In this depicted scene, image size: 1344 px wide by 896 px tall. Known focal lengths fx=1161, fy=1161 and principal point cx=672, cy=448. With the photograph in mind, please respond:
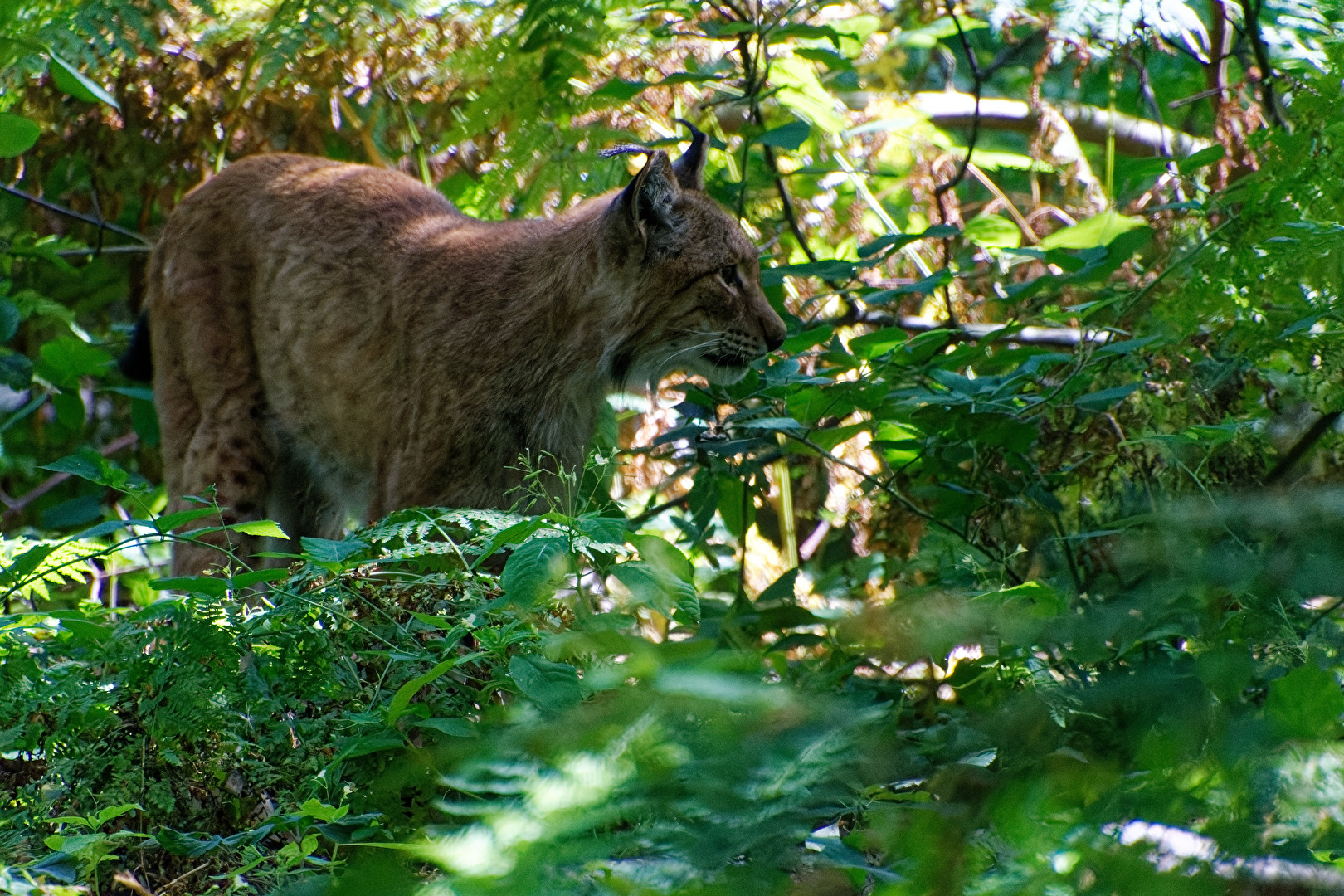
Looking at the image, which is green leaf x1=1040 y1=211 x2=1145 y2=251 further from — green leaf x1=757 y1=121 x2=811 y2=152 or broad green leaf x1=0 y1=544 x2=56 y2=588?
broad green leaf x1=0 y1=544 x2=56 y2=588

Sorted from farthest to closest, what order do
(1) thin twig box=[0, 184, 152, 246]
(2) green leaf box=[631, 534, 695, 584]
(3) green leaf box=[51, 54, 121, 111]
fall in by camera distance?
(1) thin twig box=[0, 184, 152, 246]
(3) green leaf box=[51, 54, 121, 111]
(2) green leaf box=[631, 534, 695, 584]

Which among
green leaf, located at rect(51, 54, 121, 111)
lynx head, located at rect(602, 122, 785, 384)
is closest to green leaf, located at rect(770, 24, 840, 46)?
lynx head, located at rect(602, 122, 785, 384)

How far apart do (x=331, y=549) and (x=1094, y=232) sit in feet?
10.1

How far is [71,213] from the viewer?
5316mm

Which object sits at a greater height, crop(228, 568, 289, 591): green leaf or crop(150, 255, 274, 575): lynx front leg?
crop(228, 568, 289, 591): green leaf

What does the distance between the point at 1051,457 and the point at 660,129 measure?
262 centimetres

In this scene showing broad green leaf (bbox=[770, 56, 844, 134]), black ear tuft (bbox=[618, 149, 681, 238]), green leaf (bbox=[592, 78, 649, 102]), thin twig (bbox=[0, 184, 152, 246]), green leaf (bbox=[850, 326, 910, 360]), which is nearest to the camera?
green leaf (bbox=[850, 326, 910, 360])

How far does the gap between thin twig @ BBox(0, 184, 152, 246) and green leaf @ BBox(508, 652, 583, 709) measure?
4.50 meters

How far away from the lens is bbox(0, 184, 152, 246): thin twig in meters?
Answer: 5.32

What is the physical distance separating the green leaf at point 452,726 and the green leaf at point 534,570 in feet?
0.71

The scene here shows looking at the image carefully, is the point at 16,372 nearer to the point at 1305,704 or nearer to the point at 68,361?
the point at 68,361

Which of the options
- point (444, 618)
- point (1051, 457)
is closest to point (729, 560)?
→ point (1051, 457)

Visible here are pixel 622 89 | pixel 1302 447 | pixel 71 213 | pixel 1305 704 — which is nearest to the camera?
pixel 1305 704

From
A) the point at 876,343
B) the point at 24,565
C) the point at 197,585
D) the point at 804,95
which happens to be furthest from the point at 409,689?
the point at 804,95
